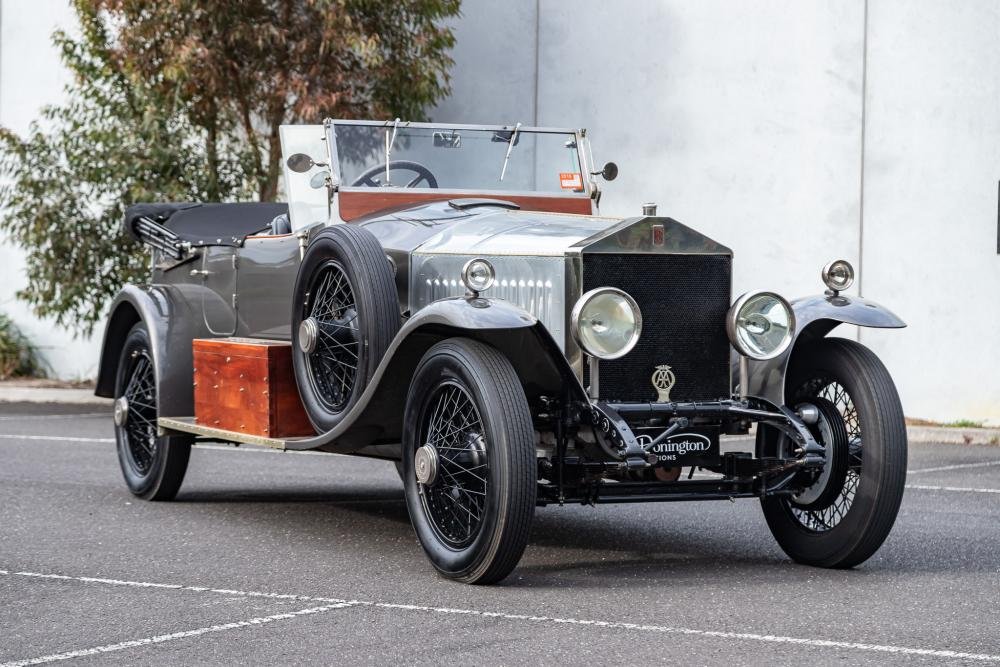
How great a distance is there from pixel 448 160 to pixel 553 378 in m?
2.20

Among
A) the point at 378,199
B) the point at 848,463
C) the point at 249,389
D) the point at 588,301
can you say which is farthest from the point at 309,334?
the point at 848,463

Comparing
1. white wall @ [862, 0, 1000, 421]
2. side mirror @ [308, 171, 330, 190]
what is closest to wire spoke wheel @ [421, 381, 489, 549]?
side mirror @ [308, 171, 330, 190]

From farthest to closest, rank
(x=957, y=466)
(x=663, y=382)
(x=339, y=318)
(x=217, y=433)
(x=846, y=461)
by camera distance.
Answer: (x=957, y=466) < (x=217, y=433) < (x=339, y=318) < (x=846, y=461) < (x=663, y=382)

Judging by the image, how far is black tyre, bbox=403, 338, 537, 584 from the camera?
16.9 ft

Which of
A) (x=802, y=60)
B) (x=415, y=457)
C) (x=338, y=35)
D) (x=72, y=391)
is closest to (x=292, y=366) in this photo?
(x=415, y=457)

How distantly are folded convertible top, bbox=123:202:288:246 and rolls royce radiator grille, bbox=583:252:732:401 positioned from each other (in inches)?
119

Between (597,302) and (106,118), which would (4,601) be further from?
(106,118)

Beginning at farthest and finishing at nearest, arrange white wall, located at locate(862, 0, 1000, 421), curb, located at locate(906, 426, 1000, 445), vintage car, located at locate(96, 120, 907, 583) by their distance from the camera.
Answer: white wall, located at locate(862, 0, 1000, 421) < curb, located at locate(906, 426, 1000, 445) < vintage car, located at locate(96, 120, 907, 583)

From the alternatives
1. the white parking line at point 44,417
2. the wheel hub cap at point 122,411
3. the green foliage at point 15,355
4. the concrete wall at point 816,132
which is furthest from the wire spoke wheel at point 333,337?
the green foliage at point 15,355

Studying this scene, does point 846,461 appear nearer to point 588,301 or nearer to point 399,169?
point 588,301

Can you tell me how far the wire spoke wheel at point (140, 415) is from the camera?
26.1ft

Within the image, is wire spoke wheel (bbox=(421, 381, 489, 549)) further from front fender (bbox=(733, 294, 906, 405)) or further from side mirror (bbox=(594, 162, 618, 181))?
side mirror (bbox=(594, 162, 618, 181))

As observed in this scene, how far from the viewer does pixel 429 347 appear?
231 inches

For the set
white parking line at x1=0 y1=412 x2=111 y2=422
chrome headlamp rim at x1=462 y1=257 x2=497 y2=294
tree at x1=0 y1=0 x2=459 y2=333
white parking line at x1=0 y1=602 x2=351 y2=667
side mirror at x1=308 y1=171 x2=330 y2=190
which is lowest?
white parking line at x1=0 y1=412 x2=111 y2=422
